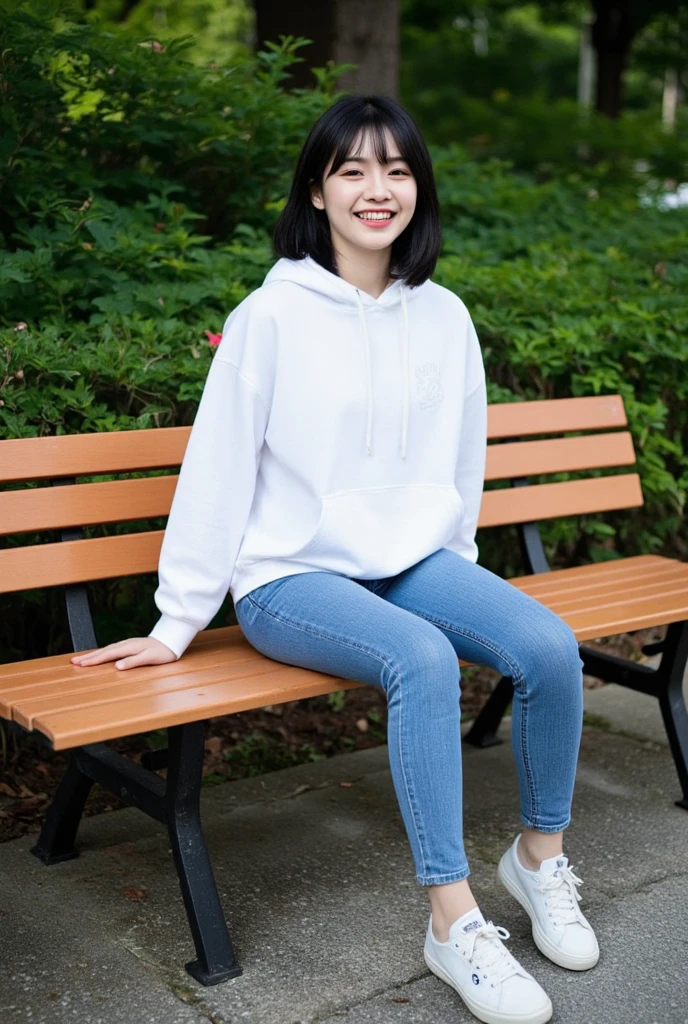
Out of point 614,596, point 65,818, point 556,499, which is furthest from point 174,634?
point 556,499

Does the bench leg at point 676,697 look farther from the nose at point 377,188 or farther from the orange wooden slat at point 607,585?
the nose at point 377,188

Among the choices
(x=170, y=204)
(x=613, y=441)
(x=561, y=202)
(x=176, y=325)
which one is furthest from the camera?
(x=561, y=202)

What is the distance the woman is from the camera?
2441mm

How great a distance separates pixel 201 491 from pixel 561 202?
4193 mm

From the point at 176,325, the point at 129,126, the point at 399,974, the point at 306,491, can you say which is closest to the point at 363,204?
the point at 306,491

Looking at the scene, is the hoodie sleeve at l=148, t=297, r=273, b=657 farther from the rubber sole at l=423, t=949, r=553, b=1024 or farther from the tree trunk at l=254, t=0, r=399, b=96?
the tree trunk at l=254, t=0, r=399, b=96

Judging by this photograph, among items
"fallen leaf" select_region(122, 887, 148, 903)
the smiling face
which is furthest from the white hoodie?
"fallen leaf" select_region(122, 887, 148, 903)

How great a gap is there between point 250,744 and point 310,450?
51.7 inches

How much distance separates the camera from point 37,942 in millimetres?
2582

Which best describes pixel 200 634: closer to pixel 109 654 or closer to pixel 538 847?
pixel 109 654

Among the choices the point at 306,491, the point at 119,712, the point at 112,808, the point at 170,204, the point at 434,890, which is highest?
the point at 170,204

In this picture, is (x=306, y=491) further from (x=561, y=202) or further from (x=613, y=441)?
(x=561, y=202)

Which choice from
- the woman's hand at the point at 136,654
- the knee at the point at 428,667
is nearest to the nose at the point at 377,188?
the knee at the point at 428,667

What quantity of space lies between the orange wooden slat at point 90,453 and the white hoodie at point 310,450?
32cm
